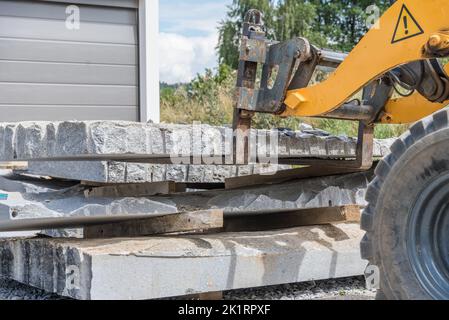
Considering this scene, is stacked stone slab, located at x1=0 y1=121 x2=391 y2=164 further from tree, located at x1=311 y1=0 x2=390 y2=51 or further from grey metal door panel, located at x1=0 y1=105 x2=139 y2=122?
tree, located at x1=311 y1=0 x2=390 y2=51

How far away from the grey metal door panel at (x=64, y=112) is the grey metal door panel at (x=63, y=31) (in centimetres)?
86

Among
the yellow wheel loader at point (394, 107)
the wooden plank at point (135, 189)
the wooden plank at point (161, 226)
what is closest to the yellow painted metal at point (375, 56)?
the yellow wheel loader at point (394, 107)

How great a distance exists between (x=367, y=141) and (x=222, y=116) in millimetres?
7246

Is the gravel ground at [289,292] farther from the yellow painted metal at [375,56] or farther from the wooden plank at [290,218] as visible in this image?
the yellow painted metal at [375,56]

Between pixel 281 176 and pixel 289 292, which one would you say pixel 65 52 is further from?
pixel 289 292

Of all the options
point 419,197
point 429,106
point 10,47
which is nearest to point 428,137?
point 419,197

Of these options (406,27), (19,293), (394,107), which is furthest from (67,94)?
(406,27)

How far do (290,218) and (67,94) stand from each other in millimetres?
4929

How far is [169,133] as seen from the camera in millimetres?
3723

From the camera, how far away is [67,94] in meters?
8.81

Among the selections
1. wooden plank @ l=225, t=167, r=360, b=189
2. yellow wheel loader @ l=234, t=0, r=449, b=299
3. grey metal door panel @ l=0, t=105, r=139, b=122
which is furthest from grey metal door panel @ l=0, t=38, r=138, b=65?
yellow wheel loader @ l=234, t=0, r=449, b=299

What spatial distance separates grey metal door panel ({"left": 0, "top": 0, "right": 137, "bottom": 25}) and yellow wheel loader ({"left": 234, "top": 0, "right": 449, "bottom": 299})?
5.25 metres

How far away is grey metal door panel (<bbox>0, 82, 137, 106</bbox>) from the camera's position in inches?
333

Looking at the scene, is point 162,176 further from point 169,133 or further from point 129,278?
point 129,278
